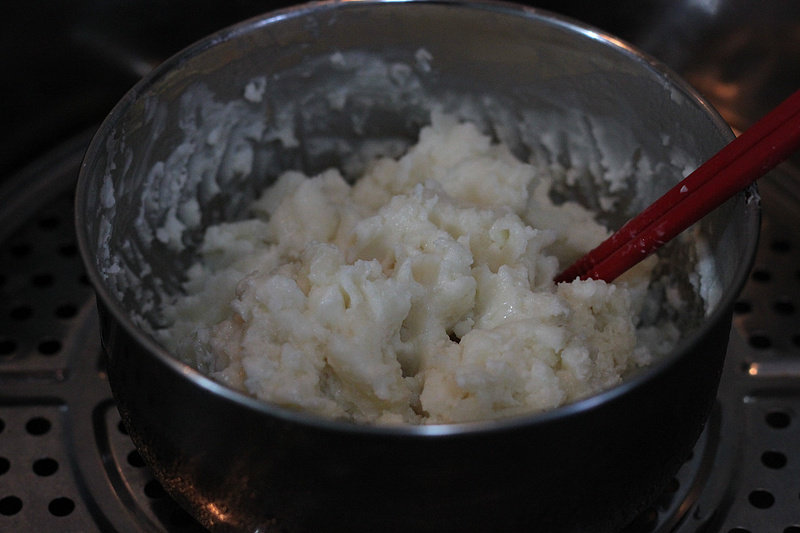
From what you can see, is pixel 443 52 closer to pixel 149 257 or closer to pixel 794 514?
pixel 149 257

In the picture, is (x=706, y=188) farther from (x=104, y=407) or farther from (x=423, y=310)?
(x=104, y=407)

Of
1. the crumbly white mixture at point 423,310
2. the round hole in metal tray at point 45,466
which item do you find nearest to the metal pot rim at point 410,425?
the crumbly white mixture at point 423,310

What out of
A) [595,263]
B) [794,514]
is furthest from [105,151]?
[794,514]

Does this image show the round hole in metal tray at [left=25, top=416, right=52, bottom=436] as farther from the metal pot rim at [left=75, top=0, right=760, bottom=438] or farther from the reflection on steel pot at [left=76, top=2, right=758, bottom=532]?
the metal pot rim at [left=75, top=0, right=760, bottom=438]

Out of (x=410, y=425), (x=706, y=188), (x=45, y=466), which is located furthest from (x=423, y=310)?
(x=45, y=466)

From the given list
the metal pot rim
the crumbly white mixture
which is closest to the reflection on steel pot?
the metal pot rim

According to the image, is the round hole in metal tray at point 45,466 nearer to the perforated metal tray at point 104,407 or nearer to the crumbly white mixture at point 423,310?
the perforated metal tray at point 104,407
